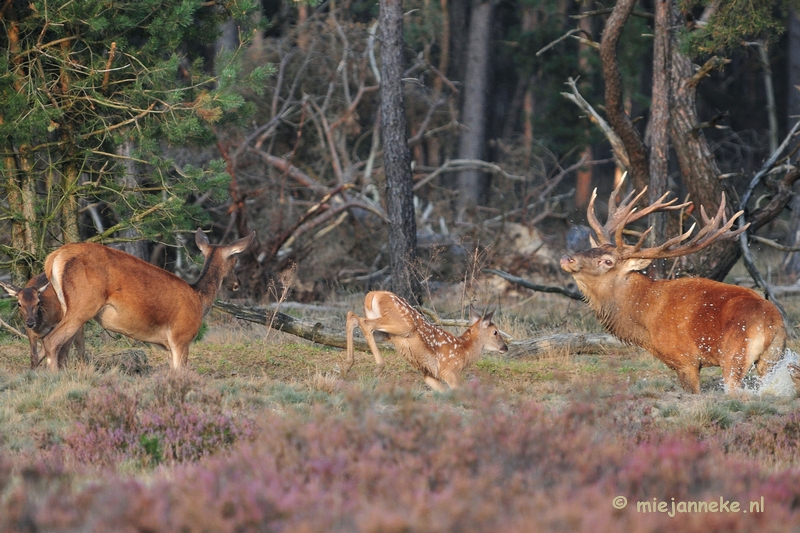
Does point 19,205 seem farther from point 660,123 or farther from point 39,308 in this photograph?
point 660,123

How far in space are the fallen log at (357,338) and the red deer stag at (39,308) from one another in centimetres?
251

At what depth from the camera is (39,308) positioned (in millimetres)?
8711

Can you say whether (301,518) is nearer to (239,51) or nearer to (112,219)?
(239,51)

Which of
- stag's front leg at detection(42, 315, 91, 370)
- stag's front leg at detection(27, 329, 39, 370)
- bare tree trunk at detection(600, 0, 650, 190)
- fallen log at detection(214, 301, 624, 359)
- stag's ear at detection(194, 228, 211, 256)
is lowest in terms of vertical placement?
fallen log at detection(214, 301, 624, 359)

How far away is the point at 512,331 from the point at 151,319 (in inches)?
232

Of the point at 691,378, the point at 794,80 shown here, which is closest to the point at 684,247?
the point at 691,378

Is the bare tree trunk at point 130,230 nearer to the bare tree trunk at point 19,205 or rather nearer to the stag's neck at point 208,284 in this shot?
the bare tree trunk at point 19,205

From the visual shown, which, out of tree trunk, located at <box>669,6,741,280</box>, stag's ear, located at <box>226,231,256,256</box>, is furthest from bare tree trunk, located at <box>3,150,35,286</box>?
tree trunk, located at <box>669,6,741,280</box>

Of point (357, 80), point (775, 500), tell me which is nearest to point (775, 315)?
point (775, 500)

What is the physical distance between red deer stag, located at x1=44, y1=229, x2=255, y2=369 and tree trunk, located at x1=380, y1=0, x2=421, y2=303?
516 cm

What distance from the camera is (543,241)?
61.9ft

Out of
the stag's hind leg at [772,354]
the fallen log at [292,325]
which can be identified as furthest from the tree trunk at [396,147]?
the stag's hind leg at [772,354]

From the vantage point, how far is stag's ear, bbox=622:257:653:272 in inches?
373

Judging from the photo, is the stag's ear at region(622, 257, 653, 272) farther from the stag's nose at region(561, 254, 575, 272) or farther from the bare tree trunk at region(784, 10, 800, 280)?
the bare tree trunk at region(784, 10, 800, 280)
